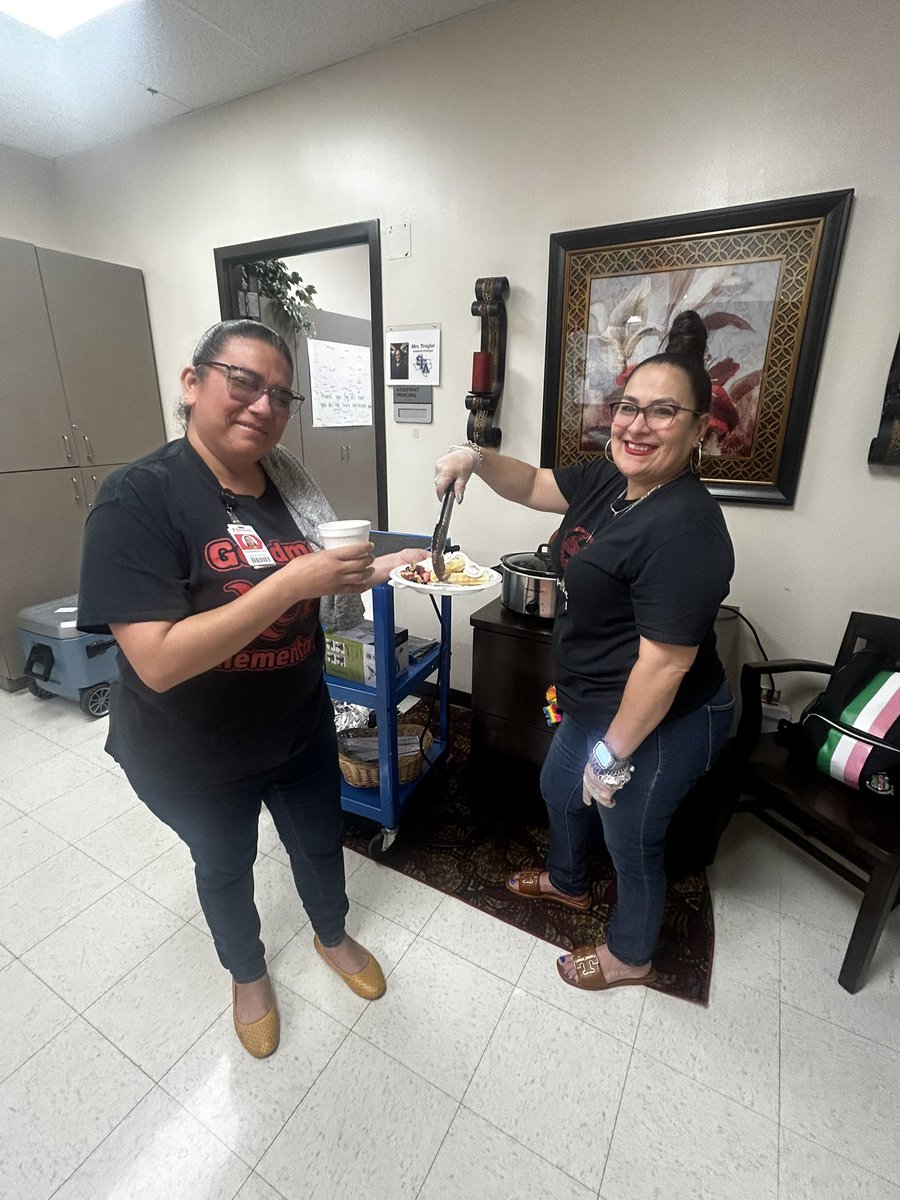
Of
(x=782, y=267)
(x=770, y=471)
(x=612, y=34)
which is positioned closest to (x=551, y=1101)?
(x=770, y=471)

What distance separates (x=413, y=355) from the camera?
7.56ft

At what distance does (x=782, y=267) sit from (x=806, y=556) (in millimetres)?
903

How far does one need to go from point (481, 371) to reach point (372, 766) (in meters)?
1.49

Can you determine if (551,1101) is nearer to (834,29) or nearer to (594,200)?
(594,200)

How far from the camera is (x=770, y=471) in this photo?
180cm

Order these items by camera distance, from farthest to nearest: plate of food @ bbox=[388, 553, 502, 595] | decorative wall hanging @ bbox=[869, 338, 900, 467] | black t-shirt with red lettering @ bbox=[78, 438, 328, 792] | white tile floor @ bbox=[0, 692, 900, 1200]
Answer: decorative wall hanging @ bbox=[869, 338, 900, 467] < plate of food @ bbox=[388, 553, 502, 595] < white tile floor @ bbox=[0, 692, 900, 1200] < black t-shirt with red lettering @ bbox=[78, 438, 328, 792]

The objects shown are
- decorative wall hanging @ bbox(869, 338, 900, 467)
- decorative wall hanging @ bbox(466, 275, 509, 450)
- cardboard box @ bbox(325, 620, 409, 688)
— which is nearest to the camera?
decorative wall hanging @ bbox(869, 338, 900, 467)

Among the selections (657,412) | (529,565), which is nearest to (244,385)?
(657,412)

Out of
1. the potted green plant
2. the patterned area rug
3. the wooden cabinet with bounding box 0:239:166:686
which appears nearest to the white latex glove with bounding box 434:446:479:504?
the patterned area rug

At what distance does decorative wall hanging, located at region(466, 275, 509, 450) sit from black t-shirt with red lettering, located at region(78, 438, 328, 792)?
4.09 ft

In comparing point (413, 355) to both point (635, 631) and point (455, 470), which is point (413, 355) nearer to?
point (455, 470)

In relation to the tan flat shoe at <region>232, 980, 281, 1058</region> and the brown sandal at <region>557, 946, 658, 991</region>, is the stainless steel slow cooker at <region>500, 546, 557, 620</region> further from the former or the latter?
the tan flat shoe at <region>232, 980, 281, 1058</region>

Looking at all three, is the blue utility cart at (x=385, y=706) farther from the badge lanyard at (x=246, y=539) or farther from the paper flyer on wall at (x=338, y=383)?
the paper flyer on wall at (x=338, y=383)

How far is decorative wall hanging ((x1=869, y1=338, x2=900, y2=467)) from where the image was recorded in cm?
155
